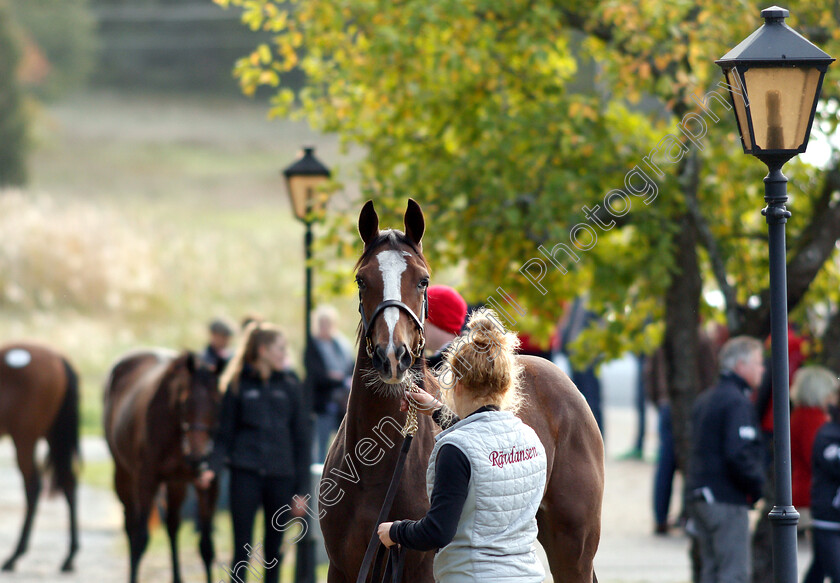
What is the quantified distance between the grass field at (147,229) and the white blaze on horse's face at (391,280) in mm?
16312

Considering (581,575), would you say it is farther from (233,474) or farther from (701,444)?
(233,474)

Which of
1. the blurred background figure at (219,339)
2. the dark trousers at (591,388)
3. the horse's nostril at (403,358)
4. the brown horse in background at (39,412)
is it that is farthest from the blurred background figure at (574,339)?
the horse's nostril at (403,358)

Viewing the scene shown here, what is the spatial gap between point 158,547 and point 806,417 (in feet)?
21.1

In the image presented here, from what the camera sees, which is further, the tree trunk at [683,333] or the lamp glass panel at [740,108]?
the tree trunk at [683,333]

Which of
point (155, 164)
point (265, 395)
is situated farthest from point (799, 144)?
point (155, 164)

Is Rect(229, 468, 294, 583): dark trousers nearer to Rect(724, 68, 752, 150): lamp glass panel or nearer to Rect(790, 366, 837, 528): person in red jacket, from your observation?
Rect(790, 366, 837, 528): person in red jacket

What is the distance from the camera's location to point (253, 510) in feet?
24.4

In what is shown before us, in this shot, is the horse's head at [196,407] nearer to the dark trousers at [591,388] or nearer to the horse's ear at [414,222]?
the horse's ear at [414,222]

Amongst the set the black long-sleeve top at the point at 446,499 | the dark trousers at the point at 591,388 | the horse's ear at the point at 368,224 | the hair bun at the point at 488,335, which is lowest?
the dark trousers at the point at 591,388

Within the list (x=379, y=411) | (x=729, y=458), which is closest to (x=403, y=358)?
(x=379, y=411)

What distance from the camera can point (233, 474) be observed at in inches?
294

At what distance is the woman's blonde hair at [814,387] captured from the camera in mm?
7668

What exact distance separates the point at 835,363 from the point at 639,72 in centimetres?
288

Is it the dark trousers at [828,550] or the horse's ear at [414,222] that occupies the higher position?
the horse's ear at [414,222]
